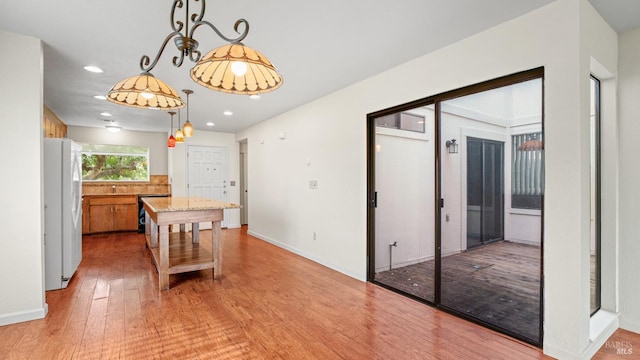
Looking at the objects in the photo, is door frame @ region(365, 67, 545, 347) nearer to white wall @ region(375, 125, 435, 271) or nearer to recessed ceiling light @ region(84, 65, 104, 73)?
white wall @ region(375, 125, 435, 271)

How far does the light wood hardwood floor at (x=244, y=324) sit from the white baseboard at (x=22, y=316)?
0.06 m

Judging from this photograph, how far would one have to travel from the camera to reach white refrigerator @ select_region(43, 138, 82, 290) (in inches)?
132

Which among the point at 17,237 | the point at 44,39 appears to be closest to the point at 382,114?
the point at 44,39

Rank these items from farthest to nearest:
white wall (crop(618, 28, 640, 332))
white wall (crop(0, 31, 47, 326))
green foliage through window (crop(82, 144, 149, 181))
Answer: green foliage through window (crop(82, 144, 149, 181))
white wall (crop(0, 31, 47, 326))
white wall (crop(618, 28, 640, 332))

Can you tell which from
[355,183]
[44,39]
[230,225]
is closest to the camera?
[44,39]

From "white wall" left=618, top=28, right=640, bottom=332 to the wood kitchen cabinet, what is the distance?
7993 mm

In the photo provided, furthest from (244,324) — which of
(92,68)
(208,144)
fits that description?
(208,144)

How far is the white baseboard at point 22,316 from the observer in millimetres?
2559

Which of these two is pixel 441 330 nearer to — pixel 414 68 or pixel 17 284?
pixel 414 68

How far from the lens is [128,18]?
7.47 feet

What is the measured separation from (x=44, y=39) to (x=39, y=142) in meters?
0.89

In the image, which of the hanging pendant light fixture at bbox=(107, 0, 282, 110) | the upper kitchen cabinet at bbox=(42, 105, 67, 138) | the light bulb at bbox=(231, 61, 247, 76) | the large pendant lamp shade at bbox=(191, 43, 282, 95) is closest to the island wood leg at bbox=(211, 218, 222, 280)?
the hanging pendant light fixture at bbox=(107, 0, 282, 110)

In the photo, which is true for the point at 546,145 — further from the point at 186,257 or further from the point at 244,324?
the point at 186,257

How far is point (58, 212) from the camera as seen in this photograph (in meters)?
3.43
